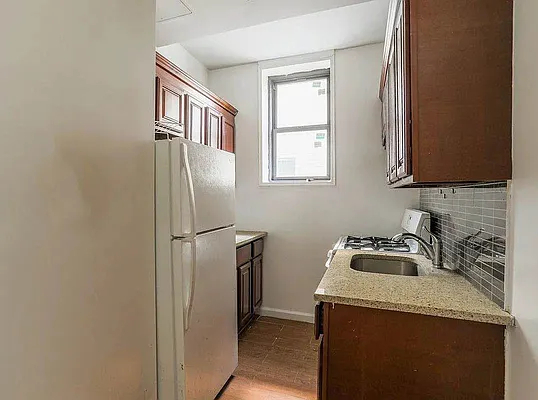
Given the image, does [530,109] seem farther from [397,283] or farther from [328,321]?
[328,321]

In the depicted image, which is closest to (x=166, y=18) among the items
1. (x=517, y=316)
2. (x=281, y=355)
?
(x=517, y=316)

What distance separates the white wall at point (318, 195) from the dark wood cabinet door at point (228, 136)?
3.6 inches

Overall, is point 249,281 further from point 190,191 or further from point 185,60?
→ point 185,60

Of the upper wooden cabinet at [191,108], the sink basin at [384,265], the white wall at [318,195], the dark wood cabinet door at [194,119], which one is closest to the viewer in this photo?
the sink basin at [384,265]

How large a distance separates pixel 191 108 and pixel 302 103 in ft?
4.50

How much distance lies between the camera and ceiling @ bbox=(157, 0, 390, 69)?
1790mm

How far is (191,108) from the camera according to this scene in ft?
8.22

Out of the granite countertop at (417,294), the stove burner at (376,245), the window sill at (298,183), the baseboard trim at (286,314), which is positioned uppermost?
the window sill at (298,183)

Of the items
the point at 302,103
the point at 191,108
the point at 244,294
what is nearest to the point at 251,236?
the point at 244,294

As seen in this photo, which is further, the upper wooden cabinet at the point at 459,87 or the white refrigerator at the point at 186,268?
the white refrigerator at the point at 186,268

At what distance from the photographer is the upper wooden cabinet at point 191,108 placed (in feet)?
6.89

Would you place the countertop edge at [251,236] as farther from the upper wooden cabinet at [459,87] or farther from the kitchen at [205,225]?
the upper wooden cabinet at [459,87]

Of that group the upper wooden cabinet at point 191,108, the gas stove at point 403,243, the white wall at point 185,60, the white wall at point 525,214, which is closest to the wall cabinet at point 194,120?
the upper wooden cabinet at point 191,108

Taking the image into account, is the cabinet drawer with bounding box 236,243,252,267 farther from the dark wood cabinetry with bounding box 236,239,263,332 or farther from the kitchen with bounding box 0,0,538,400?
the kitchen with bounding box 0,0,538,400
